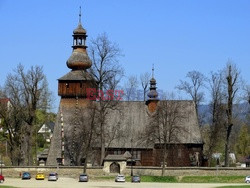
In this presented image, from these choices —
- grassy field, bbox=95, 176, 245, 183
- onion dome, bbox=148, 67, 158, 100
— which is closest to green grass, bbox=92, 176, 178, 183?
grassy field, bbox=95, 176, 245, 183

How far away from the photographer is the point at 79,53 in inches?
3875

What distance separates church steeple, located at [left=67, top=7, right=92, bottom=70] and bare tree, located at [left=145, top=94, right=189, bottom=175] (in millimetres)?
10823

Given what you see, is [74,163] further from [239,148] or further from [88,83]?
[239,148]

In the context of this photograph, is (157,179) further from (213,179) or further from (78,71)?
(78,71)

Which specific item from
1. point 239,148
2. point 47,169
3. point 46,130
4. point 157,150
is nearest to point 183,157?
point 157,150

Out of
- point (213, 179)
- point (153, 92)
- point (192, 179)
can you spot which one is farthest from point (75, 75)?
point (213, 179)

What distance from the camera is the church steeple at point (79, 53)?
321 ft

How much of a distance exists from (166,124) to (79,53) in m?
15.5

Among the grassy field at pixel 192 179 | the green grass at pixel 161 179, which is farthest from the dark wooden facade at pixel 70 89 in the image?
the green grass at pixel 161 179

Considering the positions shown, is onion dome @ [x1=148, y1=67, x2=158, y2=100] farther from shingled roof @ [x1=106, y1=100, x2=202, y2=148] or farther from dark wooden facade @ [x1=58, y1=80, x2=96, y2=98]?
dark wooden facade @ [x1=58, y1=80, x2=96, y2=98]

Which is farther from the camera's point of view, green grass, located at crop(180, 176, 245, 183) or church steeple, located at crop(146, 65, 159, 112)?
church steeple, located at crop(146, 65, 159, 112)

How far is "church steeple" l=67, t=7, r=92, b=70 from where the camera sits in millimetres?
97875

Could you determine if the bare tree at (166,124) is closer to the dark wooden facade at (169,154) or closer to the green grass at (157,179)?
the dark wooden facade at (169,154)

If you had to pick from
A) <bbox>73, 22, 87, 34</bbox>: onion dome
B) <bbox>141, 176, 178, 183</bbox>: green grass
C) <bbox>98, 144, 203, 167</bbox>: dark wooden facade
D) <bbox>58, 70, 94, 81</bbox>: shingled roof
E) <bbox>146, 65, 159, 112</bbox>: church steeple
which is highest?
<bbox>73, 22, 87, 34</bbox>: onion dome
